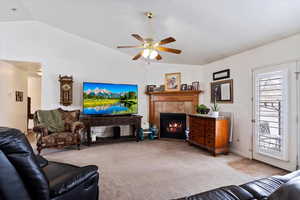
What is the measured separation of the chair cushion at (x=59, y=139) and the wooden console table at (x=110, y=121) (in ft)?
1.89

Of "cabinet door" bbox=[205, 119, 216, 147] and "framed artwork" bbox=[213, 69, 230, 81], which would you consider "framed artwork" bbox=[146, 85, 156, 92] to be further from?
"cabinet door" bbox=[205, 119, 216, 147]

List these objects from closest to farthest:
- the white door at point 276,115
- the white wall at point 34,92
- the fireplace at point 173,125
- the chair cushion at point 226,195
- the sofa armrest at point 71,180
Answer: the chair cushion at point 226,195 < the sofa armrest at point 71,180 < the white door at point 276,115 < the fireplace at point 173,125 < the white wall at point 34,92

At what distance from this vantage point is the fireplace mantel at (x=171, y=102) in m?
Result: 5.54

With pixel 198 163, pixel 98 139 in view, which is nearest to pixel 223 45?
pixel 198 163

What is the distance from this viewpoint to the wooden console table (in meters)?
4.86

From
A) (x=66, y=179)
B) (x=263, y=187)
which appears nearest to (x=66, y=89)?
(x=66, y=179)

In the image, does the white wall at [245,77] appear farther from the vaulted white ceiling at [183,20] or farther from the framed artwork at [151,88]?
the framed artwork at [151,88]

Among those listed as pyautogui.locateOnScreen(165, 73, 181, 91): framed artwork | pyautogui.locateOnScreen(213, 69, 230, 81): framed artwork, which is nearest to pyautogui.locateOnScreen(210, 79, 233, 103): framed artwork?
pyautogui.locateOnScreen(213, 69, 230, 81): framed artwork

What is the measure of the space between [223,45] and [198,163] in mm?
2651

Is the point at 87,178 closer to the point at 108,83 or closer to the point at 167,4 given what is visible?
the point at 167,4

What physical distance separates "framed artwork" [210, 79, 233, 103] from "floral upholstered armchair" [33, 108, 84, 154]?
3702mm

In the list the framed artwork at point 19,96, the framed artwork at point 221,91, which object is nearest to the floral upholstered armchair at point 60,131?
the framed artwork at point 19,96

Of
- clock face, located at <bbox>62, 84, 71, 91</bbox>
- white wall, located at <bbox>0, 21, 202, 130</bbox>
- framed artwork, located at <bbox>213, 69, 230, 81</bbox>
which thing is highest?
white wall, located at <bbox>0, 21, 202, 130</bbox>

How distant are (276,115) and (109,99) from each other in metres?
4.15
